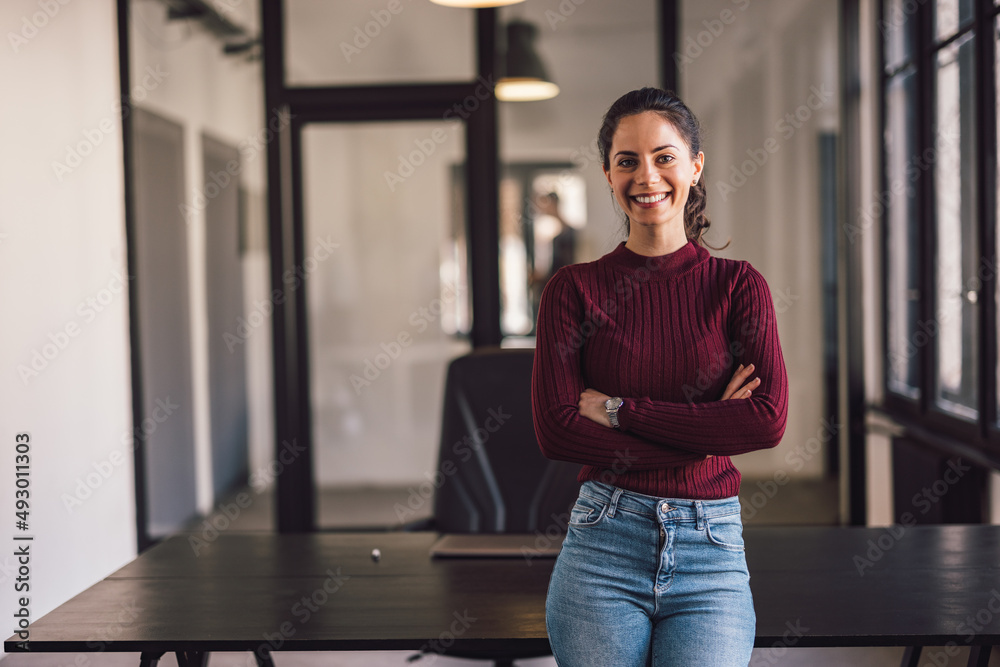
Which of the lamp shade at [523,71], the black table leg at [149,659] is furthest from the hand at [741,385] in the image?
the lamp shade at [523,71]

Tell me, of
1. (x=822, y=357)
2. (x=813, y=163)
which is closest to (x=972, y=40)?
(x=813, y=163)

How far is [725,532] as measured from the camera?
4.73 feet

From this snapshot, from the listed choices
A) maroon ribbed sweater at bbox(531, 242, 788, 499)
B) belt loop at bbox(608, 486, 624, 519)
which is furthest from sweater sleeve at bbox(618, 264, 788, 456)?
belt loop at bbox(608, 486, 624, 519)

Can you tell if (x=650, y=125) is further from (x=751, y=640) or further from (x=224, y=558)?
(x=224, y=558)

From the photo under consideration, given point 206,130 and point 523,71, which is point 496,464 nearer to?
point 523,71

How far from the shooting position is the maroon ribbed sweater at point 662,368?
149 centimetres

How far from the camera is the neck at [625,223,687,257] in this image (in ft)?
5.19

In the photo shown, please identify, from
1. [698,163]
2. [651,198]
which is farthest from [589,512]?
[698,163]

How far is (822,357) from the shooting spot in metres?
4.23

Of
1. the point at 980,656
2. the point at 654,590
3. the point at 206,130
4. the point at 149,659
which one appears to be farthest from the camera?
the point at 206,130

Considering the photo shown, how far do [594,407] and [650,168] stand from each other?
438 mm

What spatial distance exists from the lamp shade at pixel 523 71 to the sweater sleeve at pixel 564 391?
269 centimetres

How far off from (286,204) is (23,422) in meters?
1.58

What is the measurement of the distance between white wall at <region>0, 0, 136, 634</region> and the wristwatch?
2.53m
